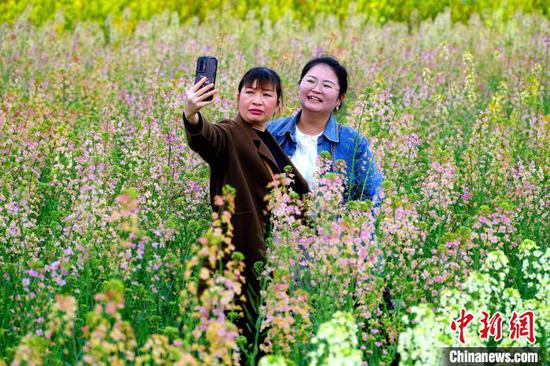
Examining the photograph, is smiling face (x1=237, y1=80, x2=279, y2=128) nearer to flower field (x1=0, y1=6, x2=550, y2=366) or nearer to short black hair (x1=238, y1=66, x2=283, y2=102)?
short black hair (x1=238, y1=66, x2=283, y2=102)

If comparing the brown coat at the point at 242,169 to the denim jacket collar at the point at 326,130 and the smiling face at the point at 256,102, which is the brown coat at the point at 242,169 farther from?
the denim jacket collar at the point at 326,130

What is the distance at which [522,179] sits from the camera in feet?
18.2

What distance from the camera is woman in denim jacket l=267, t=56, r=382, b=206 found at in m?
5.18

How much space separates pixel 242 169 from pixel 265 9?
11.7 meters

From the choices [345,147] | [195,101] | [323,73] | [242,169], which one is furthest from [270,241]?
[323,73]

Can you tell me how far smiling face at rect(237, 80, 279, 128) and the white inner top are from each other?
692mm

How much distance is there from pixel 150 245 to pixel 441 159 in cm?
176

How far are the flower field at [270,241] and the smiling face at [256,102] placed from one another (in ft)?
1.34

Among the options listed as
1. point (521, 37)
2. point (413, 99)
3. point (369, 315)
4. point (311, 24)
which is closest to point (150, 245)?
point (369, 315)

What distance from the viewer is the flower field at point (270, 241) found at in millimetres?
3154

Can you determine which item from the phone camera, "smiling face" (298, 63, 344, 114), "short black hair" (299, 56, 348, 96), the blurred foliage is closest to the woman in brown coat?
the phone camera

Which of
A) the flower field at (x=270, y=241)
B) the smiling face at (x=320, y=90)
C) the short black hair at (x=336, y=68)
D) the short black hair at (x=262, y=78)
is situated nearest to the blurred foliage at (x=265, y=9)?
the flower field at (x=270, y=241)

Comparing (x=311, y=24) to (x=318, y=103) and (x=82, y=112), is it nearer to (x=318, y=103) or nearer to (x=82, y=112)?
(x=82, y=112)

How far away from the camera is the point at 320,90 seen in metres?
5.17
